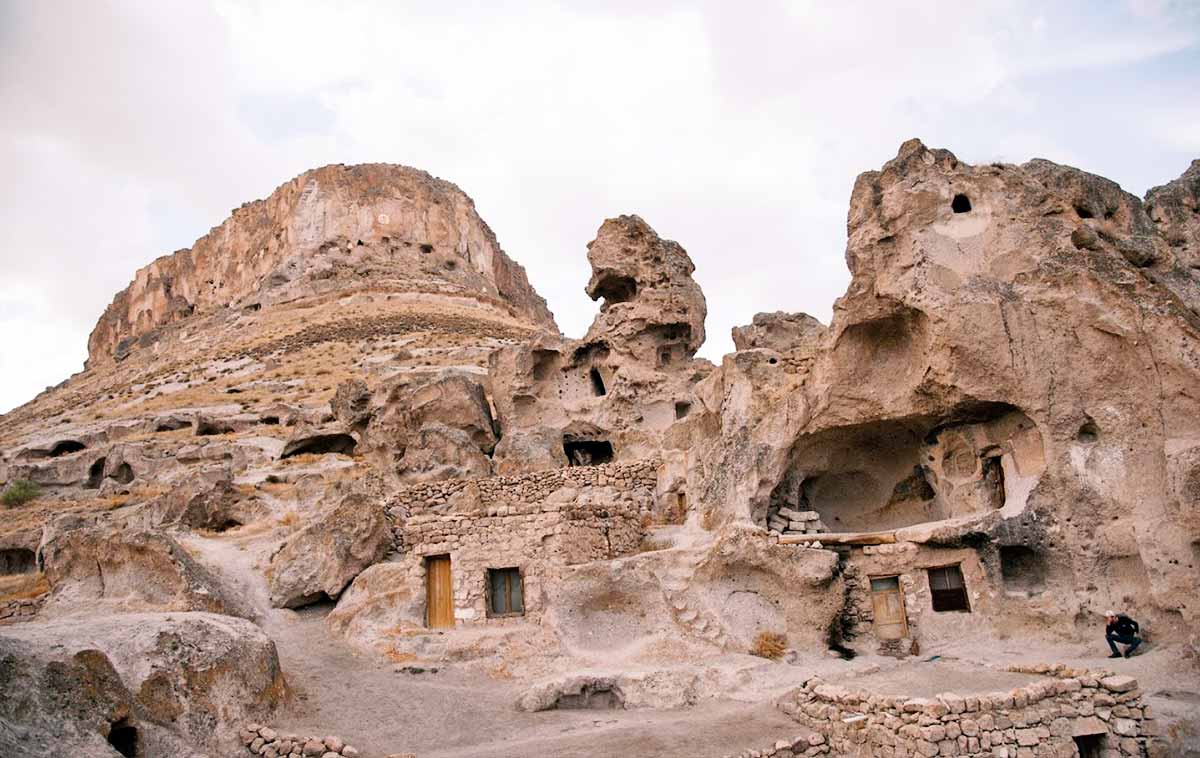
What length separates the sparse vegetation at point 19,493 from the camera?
85.6ft

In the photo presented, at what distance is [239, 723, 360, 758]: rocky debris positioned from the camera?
909 centimetres

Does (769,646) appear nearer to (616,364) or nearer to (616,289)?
(616,364)

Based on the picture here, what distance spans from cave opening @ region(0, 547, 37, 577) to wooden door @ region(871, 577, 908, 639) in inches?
714

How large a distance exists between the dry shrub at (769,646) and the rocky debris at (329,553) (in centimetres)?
639

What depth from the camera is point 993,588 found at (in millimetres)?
12953

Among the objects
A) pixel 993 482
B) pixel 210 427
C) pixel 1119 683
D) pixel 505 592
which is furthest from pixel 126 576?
pixel 210 427

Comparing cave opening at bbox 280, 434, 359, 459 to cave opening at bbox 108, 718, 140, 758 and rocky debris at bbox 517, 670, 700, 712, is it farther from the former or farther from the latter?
cave opening at bbox 108, 718, 140, 758

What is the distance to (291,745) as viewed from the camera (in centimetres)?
916

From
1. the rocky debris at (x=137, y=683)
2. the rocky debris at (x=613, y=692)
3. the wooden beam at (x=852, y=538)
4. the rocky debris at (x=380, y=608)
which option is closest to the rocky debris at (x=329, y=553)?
the rocky debris at (x=380, y=608)

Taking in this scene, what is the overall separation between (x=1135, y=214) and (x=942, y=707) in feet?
32.3

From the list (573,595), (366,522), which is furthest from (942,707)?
(366,522)

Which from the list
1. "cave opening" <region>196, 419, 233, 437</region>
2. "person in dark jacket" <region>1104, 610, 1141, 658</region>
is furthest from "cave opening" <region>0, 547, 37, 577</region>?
"person in dark jacket" <region>1104, 610, 1141, 658</region>

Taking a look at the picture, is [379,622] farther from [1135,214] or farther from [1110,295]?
[1135,214]

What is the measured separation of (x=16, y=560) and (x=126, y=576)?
31.3ft
